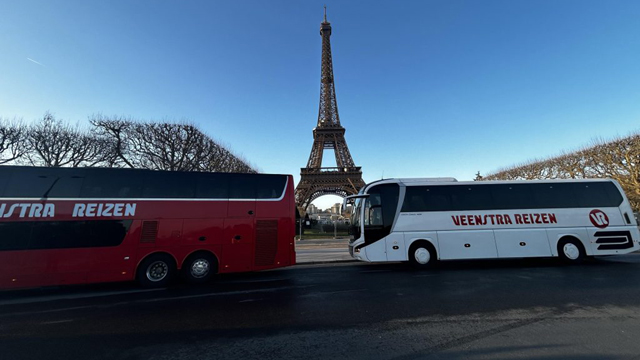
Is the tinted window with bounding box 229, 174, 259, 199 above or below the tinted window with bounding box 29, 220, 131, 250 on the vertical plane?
above

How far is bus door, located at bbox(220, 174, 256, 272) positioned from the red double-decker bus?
3 cm

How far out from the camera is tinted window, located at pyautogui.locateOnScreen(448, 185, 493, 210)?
8.86 meters

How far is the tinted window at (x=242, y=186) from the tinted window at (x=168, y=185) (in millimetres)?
1060

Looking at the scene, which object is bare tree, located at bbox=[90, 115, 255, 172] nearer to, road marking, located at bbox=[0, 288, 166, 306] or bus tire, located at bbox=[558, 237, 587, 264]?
road marking, located at bbox=[0, 288, 166, 306]

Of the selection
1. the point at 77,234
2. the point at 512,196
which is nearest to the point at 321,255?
the point at 512,196

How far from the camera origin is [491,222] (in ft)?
28.6

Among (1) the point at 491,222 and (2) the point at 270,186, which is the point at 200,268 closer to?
(2) the point at 270,186

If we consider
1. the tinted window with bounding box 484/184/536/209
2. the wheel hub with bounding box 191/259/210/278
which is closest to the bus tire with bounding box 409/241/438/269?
the tinted window with bounding box 484/184/536/209

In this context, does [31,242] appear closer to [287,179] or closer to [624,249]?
[287,179]

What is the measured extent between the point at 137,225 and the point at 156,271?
1.39 meters

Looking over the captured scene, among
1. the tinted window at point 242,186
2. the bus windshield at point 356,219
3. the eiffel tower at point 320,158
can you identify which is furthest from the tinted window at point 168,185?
the eiffel tower at point 320,158

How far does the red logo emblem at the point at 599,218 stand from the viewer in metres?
8.77

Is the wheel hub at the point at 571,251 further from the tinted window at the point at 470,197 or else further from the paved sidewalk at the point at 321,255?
the paved sidewalk at the point at 321,255

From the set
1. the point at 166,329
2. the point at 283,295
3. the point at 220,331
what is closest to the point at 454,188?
the point at 283,295
